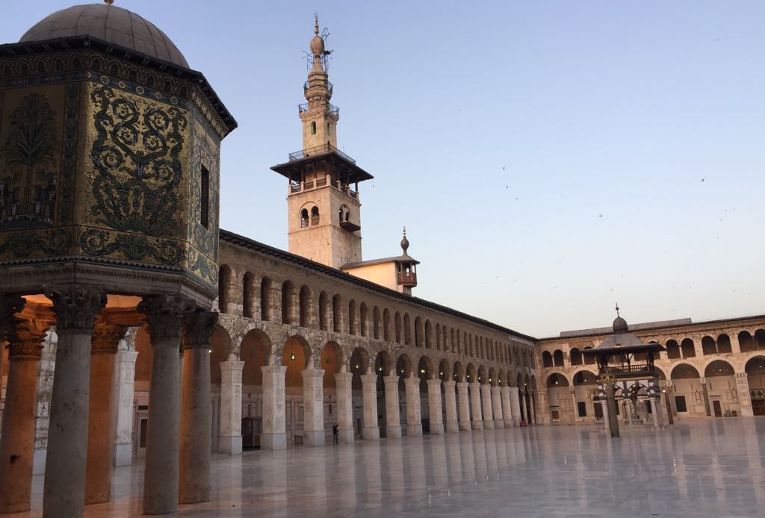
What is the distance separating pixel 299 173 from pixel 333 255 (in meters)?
8.52

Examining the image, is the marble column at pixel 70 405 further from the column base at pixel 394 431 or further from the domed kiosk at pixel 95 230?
the column base at pixel 394 431

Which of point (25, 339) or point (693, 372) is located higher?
point (693, 372)

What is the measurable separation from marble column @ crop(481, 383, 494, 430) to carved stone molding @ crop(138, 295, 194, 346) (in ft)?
150

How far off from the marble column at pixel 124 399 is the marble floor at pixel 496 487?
3.64 meters

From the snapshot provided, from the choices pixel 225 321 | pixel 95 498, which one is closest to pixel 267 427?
pixel 225 321

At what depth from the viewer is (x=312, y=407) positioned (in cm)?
3138

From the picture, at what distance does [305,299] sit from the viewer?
106 ft

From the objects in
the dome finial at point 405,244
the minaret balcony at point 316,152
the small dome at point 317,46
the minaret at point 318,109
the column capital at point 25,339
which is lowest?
the column capital at point 25,339

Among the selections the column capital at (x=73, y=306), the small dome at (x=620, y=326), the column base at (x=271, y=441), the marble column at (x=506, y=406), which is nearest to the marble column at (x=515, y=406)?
the marble column at (x=506, y=406)

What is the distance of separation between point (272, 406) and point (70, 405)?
821 inches

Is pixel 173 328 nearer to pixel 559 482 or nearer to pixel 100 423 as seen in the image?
pixel 100 423

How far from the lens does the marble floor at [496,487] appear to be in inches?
346

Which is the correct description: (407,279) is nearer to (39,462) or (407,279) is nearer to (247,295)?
(247,295)

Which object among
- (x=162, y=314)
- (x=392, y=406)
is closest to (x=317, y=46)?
(x=392, y=406)
